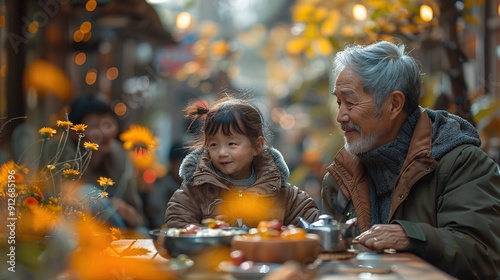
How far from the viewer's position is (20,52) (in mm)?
9578

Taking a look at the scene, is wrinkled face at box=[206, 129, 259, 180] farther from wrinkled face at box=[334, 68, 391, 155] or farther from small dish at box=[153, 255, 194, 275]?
small dish at box=[153, 255, 194, 275]

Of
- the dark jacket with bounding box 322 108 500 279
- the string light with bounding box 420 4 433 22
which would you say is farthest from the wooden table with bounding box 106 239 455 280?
the string light with bounding box 420 4 433 22

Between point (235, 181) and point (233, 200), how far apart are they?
0.45ft

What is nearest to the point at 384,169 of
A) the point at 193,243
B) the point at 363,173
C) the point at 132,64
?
the point at 363,173

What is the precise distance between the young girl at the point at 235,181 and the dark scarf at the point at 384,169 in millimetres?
309

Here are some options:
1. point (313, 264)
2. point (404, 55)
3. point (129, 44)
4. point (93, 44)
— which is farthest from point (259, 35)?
point (313, 264)

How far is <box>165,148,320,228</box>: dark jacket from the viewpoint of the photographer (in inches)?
180

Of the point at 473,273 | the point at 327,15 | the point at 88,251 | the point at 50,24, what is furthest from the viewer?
the point at 50,24

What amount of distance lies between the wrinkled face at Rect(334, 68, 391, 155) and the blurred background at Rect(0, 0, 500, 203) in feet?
2.38

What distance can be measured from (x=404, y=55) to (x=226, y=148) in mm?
1073

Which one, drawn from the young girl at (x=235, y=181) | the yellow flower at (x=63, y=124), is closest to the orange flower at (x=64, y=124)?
the yellow flower at (x=63, y=124)

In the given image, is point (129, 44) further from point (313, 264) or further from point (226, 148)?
point (313, 264)

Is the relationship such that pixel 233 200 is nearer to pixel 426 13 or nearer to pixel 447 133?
pixel 447 133

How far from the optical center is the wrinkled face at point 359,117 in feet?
15.7
